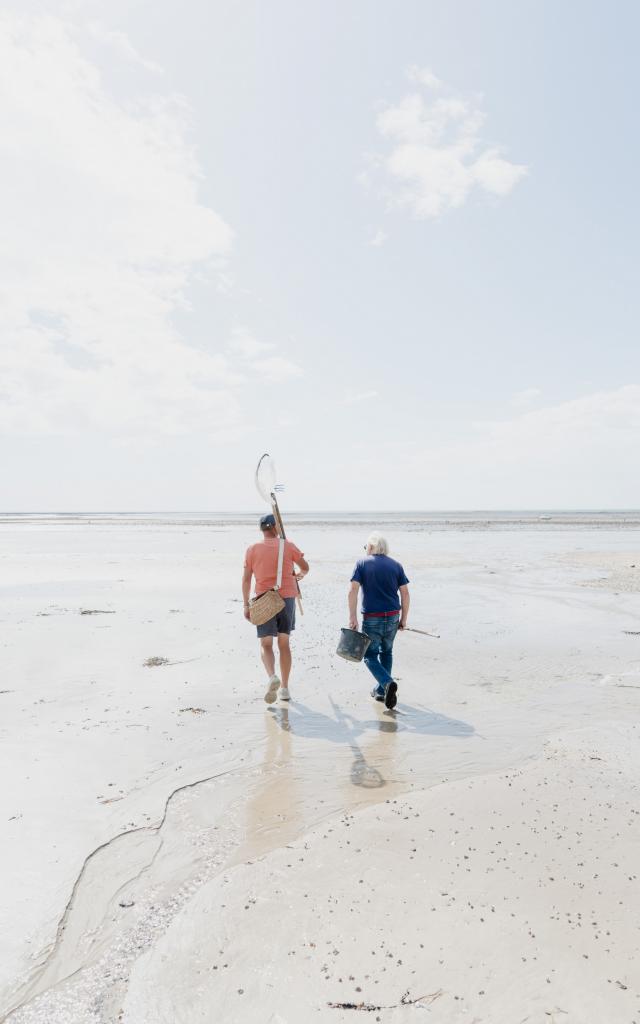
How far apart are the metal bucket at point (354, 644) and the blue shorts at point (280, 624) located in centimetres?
71

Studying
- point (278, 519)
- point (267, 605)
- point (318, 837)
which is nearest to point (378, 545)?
point (278, 519)

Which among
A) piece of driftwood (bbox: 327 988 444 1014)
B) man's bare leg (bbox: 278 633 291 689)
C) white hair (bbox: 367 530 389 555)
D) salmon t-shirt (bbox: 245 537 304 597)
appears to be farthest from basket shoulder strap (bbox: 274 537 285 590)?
piece of driftwood (bbox: 327 988 444 1014)

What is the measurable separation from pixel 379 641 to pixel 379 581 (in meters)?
0.76

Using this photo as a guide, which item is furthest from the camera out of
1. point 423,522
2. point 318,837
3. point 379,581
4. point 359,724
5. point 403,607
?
point 423,522

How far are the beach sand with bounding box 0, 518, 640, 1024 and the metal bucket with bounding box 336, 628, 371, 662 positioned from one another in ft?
2.19

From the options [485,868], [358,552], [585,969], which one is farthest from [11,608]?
[358,552]

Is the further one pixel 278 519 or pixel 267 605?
pixel 278 519

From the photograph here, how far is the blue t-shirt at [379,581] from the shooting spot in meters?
7.29

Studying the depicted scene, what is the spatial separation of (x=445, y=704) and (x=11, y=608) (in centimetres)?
1052

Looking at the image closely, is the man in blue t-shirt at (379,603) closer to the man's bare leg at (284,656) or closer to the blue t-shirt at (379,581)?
the blue t-shirt at (379,581)

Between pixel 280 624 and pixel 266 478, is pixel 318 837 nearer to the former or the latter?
pixel 280 624

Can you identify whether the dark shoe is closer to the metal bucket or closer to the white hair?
the metal bucket

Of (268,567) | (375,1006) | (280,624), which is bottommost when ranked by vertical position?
(375,1006)

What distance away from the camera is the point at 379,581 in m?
7.30
